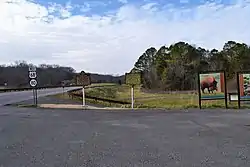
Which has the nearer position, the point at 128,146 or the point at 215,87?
the point at 128,146

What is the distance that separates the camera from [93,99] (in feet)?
123

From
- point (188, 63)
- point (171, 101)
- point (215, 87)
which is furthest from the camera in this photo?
point (188, 63)

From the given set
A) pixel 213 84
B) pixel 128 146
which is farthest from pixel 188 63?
pixel 128 146

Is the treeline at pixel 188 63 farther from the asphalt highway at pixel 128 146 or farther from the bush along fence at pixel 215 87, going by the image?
the asphalt highway at pixel 128 146

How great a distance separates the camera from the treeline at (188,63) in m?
73.8

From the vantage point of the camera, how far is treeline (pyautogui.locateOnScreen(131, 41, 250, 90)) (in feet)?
242

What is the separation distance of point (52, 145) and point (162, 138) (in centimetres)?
294

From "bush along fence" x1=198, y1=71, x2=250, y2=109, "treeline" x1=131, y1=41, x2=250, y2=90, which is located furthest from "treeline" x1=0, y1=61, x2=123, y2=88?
"bush along fence" x1=198, y1=71, x2=250, y2=109

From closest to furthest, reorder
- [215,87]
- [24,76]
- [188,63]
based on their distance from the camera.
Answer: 1. [215,87]
2. [188,63]
3. [24,76]

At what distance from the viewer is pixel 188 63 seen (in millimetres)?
73562

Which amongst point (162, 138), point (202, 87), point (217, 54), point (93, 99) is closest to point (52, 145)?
point (162, 138)

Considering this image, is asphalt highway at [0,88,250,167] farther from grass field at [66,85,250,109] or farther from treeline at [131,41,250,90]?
treeline at [131,41,250,90]

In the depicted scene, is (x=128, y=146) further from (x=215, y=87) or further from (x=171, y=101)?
(x=171, y=101)

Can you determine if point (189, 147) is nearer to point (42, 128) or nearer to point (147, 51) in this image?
point (42, 128)
